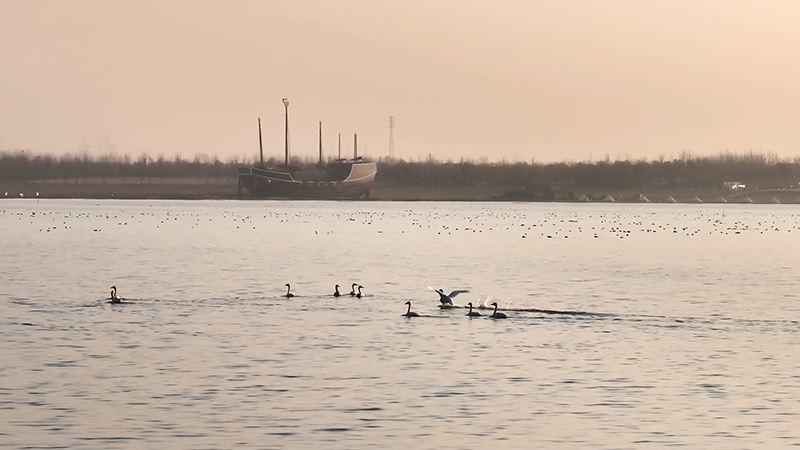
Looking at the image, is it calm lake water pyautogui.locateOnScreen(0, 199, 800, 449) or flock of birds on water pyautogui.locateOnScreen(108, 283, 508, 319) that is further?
flock of birds on water pyautogui.locateOnScreen(108, 283, 508, 319)

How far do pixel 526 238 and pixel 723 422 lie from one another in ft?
307

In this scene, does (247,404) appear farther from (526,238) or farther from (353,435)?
(526,238)

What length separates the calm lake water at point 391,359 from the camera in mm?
23438

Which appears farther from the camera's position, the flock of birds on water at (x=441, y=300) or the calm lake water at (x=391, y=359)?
the flock of birds on water at (x=441, y=300)

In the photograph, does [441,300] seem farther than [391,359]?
Yes

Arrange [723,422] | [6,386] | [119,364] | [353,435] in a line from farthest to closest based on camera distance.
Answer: [119,364]
[6,386]
[723,422]
[353,435]

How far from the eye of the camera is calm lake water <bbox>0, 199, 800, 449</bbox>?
23.4 m

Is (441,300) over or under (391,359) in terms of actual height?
over

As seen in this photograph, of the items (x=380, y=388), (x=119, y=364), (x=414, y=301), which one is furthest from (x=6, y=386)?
(x=414, y=301)

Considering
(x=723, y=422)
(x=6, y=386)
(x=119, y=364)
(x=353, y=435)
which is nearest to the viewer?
(x=353, y=435)

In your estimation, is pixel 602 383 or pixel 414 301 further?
pixel 414 301

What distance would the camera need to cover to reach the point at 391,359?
32.1 metres

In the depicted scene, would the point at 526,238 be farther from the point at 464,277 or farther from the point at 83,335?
the point at 83,335

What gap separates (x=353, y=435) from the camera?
903 inches
